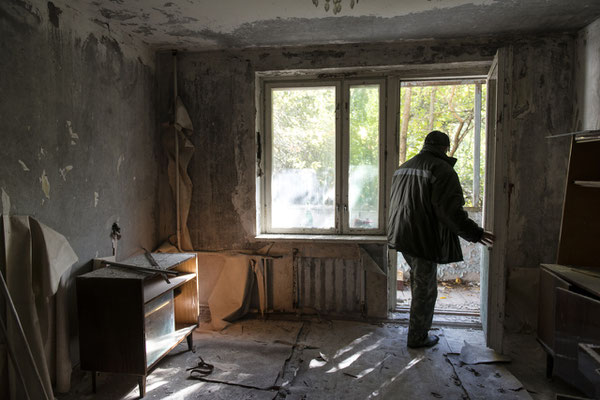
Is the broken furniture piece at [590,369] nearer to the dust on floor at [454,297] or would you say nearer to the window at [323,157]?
the dust on floor at [454,297]

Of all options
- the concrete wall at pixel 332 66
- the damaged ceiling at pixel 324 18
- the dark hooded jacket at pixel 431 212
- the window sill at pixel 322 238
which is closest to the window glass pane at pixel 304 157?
the window sill at pixel 322 238

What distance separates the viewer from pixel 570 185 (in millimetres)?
2438

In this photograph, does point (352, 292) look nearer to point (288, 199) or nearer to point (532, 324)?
point (288, 199)

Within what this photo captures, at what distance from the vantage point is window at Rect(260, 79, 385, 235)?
350 cm

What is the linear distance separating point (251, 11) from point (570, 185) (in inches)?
98.3

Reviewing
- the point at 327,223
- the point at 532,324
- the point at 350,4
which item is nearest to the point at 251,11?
the point at 350,4

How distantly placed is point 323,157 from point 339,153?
0.16 m

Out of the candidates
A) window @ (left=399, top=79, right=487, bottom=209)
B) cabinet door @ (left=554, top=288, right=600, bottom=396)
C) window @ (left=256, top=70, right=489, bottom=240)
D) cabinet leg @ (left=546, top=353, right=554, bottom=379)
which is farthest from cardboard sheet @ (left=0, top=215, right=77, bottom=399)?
window @ (left=399, top=79, right=487, bottom=209)

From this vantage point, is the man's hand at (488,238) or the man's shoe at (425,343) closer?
the man's hand at (488,238)

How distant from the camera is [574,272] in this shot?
2.33 m

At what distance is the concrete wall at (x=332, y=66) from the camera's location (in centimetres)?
307

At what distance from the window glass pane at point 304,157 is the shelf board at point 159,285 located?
1185mm

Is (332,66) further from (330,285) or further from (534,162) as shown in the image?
(330,285)

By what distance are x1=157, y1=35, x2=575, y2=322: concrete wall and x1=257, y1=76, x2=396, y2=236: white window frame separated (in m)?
0.16
